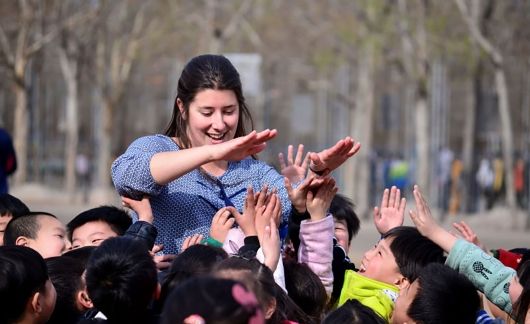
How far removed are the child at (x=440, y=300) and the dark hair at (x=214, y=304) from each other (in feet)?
4.53

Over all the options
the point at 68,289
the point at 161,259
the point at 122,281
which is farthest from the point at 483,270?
the point at 68,289

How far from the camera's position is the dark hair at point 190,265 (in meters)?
3.92

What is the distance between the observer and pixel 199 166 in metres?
4.18

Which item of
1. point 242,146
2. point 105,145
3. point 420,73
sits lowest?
point 105,145

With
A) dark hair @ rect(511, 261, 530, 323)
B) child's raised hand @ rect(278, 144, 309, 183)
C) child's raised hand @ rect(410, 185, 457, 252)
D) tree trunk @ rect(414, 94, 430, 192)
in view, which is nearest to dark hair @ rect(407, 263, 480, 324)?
dark hair @ rect(511, 261, 530, 323)

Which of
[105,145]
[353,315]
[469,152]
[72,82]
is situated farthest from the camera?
[105,145]

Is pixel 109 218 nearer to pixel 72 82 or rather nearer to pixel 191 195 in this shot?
pixel 191 195

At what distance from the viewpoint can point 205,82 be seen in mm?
4332

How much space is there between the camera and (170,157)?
406cm

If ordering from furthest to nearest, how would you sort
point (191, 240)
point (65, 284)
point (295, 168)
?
point (295, 168) < point (65, 284) < point (191, 240)

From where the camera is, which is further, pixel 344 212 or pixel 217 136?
pixel 344 212

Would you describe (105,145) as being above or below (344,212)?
below

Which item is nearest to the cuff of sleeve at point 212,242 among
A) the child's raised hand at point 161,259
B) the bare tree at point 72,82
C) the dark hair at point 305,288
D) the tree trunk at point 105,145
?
the child's raised hand at point 161,259

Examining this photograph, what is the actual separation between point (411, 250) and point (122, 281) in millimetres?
1570
